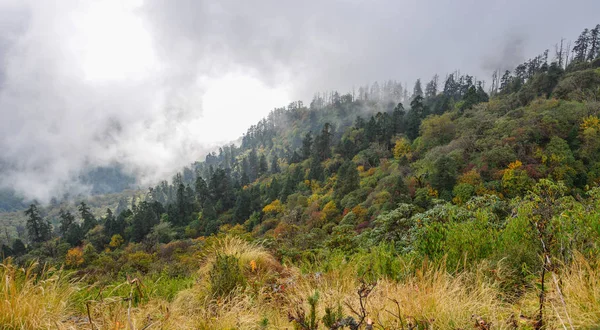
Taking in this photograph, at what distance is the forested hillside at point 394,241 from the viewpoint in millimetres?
2820

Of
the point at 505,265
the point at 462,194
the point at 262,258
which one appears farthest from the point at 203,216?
the point at 505,265

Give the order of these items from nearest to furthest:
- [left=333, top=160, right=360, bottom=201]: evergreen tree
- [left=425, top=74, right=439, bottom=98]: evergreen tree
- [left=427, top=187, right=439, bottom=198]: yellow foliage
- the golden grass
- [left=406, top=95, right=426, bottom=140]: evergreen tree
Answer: the golden grass → [left=427, top=187, right=439, bottom=198]: yellow foliage → [left=333, top=160, right=360, bottom=201]: evergreen tree → [left=406, top=95, right=426, bottom=140]: evergreen tree → [left=425, top=74, right=439, bottom=98]: evergreen tree

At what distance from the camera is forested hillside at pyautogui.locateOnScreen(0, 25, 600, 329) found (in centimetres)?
282

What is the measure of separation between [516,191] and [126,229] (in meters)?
53.1

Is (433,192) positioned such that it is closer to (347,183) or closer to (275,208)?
(347,183)

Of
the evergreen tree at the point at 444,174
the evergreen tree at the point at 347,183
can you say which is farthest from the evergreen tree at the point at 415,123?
the evergreen tree at the point at 444,174

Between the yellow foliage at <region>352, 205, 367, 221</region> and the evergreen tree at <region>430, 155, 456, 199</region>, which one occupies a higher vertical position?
the evergreen tree at <region>430, 155, 456, 199</region>

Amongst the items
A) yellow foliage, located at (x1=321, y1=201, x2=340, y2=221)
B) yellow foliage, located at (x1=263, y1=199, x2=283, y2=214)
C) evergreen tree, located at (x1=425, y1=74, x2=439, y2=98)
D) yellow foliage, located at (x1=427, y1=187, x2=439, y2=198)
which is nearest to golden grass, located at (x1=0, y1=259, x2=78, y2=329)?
yellow foliage, located at (x1=427, y1=187, x2=439, y2=198)

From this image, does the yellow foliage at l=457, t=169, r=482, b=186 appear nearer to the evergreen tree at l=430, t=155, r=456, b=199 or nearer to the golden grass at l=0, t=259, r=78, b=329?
the evergreen tree at l=430, t=155, r=456, b=199

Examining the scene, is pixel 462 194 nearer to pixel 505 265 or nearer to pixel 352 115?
pixel 505 265

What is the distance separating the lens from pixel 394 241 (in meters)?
7.13

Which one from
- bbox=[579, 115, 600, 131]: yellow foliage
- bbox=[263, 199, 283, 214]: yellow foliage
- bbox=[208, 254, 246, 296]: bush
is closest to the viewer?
bbox=[208, 254, 246, 296]: bush

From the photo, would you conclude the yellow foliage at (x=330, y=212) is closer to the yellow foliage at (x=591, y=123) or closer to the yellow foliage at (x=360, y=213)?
the yellow foliage at (x=360, y=213)

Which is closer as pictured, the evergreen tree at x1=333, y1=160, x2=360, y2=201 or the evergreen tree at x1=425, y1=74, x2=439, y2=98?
the evergreen tree at x1=333, y1=160, x2=360, y2=201
